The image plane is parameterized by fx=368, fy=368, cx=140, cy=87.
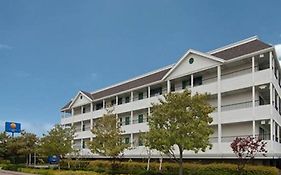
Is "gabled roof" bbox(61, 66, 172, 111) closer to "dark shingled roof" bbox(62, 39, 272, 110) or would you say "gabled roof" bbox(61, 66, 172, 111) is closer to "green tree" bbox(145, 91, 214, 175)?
"dark shingled roof" bbox(62, 39, 272, 110)

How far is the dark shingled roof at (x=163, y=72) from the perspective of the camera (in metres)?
33.2

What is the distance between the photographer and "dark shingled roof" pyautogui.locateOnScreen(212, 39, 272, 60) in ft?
107

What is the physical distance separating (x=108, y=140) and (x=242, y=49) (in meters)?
15.1

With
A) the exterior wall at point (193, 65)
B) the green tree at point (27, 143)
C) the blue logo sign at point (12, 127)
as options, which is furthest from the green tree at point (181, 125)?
the blue logo sign at point (12, 127)

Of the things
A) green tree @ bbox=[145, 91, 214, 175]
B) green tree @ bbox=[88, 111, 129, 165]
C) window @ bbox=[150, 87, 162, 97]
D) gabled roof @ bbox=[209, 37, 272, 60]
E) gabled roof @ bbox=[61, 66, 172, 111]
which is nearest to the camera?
green tree @ bbox=[145, 91, 214, 175]

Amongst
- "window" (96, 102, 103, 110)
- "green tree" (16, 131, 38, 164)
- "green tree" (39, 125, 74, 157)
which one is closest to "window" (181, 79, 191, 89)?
"green tree" (39, 125, 74, 157)

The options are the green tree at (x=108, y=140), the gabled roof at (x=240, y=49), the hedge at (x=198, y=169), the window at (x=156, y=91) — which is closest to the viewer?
the hedge at (x=198, y=169)

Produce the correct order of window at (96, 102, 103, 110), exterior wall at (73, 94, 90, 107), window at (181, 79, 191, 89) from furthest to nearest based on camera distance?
exterior wall at (73, 94, 90, 107), window at (96, 102, 103, 110), window at (181, 79, 191, 89)

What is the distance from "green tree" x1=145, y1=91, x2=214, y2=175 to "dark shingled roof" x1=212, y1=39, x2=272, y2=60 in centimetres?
793

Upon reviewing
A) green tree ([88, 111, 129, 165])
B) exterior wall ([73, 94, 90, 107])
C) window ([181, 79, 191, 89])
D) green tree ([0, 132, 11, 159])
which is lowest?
green tree ([0, 132, 11, 159])

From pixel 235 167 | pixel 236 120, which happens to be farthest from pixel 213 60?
pixel 235 167

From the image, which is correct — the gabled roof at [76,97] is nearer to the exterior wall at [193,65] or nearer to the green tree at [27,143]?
the green tree at [27,143]

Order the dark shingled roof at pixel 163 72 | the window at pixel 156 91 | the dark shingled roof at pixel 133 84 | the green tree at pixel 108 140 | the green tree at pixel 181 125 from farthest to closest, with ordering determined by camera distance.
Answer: the dark shingled roof at pixel 133 84 → the window at pixel 156 91 → the green tree at pixel 108 140 → the dark shingled roof at pixel 163 72 → the green tree at pixel 181 125

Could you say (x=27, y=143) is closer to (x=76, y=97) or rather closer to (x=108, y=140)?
(x=76, y=97)
